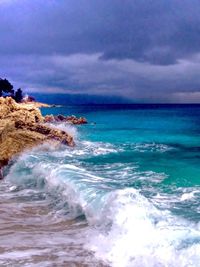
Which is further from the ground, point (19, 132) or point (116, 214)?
point (19, 132)

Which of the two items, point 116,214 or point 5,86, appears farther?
point 5,86

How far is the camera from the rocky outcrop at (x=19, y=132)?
2220 cm

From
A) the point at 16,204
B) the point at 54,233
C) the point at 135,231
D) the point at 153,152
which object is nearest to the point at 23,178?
the point at 16,204

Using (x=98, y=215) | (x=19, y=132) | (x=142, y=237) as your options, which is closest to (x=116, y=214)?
(x=98, y=215)

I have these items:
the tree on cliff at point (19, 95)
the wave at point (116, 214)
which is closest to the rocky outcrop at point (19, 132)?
the wave at point (116, 214)

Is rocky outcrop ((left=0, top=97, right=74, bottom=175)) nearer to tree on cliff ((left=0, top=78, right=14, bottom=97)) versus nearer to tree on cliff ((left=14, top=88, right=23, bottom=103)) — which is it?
tree on cliff ((left=0, top=78, right=14, bottom=97))

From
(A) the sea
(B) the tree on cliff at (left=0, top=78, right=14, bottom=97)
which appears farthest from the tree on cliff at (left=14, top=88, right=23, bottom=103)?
(A) the sea

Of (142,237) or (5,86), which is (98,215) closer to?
(142,237)

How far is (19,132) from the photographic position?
2334 cm

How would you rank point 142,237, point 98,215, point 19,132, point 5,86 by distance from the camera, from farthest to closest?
1. point 5,86
2. point 19,132
3. point 98,215
4. point 142,237

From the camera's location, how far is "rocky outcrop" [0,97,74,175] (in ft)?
72.8

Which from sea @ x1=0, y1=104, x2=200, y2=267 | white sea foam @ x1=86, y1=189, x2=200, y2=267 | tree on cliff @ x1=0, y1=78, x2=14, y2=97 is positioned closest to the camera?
white sea foam @ x1=86, y1=189, x2=200, y2=267

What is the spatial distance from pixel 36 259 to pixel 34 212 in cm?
428

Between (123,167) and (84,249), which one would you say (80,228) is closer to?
(84,249)
